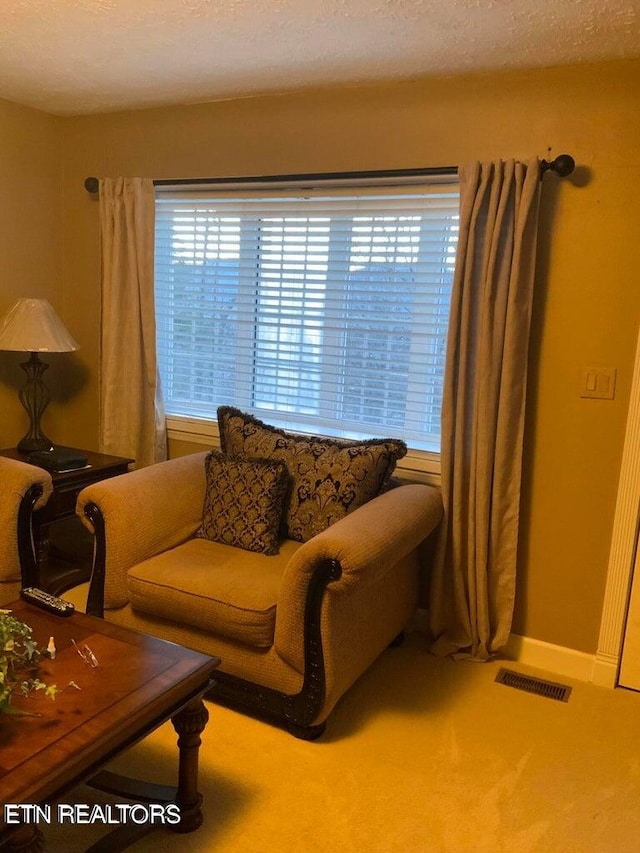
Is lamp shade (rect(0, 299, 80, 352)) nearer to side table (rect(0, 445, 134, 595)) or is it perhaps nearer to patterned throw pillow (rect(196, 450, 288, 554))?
side table (rect(0, 445, 134, 595))

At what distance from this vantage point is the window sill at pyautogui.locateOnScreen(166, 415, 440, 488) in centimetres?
290

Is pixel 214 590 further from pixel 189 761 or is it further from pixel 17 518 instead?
pixel 17 518

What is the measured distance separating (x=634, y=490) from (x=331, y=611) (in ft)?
4.08

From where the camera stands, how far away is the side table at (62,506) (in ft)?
9.56

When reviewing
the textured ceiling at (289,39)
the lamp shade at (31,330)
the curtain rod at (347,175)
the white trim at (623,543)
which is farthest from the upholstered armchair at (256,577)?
the textured ceiling at (289,39)

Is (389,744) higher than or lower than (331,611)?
lower

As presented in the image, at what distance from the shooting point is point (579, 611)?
269 cm

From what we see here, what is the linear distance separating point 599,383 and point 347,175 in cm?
134

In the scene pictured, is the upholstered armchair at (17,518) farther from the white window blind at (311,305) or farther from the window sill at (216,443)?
the white window blind at (311,305)

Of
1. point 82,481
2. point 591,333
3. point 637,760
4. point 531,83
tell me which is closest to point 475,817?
point 637,760

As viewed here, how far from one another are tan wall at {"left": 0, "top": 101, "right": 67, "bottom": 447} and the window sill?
0.82 meters

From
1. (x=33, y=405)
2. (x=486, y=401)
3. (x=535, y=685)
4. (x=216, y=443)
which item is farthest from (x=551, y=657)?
(x=33, y=405)

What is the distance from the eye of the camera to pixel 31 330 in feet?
10.3

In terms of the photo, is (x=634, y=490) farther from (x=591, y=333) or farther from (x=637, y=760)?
(x=637, y=760)
